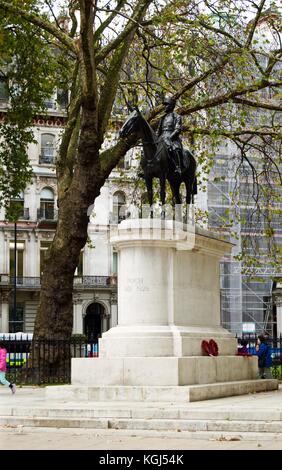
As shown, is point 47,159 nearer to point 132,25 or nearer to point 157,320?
point 132,25

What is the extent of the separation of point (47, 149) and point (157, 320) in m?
45.7

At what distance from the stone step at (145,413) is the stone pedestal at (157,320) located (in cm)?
118

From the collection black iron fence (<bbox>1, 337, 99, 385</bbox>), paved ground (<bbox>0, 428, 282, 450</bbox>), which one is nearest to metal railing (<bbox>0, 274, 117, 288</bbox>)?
black iron fence (<bbox>1, 337, 99, 385</bbox>)

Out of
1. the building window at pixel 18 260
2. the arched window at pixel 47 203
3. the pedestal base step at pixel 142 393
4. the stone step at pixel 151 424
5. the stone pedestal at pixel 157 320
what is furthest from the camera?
the arched window at pixel 47 203

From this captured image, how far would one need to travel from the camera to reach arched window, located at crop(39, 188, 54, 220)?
200ft

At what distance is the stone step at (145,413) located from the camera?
1221 centimetres

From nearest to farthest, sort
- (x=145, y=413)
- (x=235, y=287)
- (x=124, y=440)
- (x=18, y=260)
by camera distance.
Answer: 1. (x=124, y=440)
2. (x=145, y=413)
3. (x=235, y=287)
4. (x=18, y=260)

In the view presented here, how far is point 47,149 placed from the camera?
60.7m

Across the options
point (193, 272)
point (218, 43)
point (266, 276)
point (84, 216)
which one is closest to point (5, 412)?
point (193, 272)

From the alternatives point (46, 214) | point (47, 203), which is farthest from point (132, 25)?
point (46, 214)

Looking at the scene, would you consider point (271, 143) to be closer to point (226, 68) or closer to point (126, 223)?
point (226, 68)

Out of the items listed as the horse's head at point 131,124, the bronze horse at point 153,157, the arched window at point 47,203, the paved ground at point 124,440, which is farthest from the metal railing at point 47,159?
the paved ground at point 124,440

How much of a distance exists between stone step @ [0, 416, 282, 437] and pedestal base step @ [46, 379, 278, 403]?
6.09 ft

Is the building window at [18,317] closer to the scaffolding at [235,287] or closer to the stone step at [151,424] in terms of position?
the scaffolding at [235,287]
